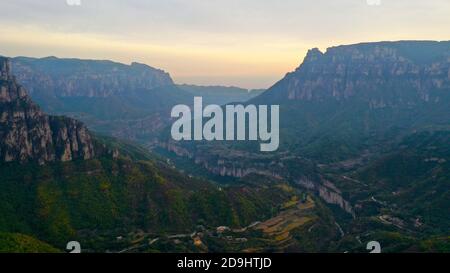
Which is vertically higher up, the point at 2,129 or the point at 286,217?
the point at 2,129

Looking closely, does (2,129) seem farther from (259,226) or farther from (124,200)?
(259,226)

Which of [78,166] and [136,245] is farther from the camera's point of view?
[78,166]

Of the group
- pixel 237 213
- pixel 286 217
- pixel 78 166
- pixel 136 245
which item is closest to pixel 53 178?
pixel 78 166

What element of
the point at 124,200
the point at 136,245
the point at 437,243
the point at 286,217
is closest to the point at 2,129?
the point at 124,200
